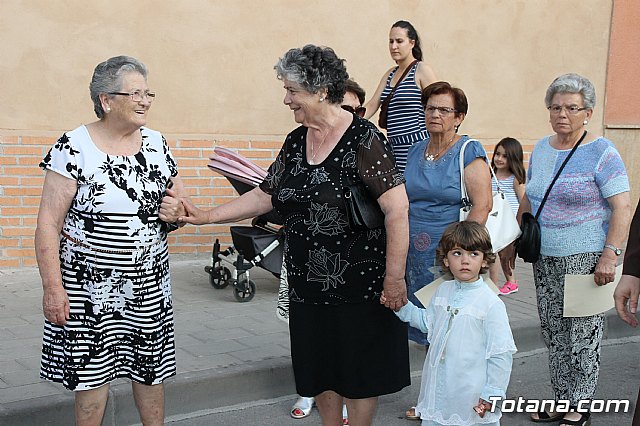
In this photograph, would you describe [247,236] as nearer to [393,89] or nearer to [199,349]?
[199,349]

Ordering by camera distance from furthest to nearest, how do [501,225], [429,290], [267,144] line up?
[267,144] < [501,225] < [429,290]

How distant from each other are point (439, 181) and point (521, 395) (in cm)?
189

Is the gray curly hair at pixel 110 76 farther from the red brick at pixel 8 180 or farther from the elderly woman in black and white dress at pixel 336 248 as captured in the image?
the red brick at pixel 8 180

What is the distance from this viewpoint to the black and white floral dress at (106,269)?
12.1 ft

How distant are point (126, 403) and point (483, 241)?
7.53 feet

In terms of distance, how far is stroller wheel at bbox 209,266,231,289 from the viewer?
24.5ft

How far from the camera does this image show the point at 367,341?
12.7 ft

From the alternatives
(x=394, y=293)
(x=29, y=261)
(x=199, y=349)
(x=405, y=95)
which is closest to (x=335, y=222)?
(x=394, y=293)

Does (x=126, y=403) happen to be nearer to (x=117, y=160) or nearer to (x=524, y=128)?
(x=117, y=160)

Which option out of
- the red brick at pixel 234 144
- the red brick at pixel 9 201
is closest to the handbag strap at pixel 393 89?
the red brick at pixel 234 144

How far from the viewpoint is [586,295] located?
4.68m

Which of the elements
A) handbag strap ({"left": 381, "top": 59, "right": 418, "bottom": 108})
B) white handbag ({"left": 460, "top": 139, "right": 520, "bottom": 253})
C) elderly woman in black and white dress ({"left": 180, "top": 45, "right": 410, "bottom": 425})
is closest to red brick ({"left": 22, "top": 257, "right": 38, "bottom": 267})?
handbag strap ({"left": 381, "top": 59, "right": 418, "bottom": 108})

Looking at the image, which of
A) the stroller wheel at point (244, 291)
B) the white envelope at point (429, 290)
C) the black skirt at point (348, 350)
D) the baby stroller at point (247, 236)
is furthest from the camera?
the stroller wheel at point (244, 291)

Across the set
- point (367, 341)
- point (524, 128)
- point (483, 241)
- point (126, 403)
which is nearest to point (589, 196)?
point (483, 241)
